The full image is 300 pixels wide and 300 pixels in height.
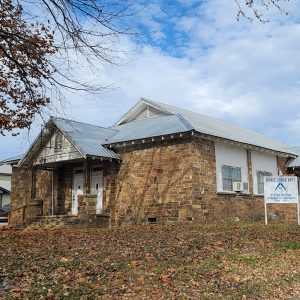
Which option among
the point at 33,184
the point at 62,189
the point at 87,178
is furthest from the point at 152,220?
the point at 33,184

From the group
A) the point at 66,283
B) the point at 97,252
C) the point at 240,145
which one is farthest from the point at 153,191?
the point at 66,283

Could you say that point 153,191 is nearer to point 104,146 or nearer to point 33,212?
point 104,146

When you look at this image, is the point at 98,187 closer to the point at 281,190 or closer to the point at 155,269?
the point at 281,190

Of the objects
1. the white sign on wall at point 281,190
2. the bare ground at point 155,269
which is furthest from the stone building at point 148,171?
the bare ground at point 155,269

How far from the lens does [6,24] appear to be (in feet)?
33.2

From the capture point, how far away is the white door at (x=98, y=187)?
21.1 m

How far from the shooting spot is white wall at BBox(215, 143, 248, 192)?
64.2ft

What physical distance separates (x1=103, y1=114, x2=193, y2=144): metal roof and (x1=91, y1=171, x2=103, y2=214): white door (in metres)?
1.78

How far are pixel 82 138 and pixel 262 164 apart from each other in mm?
9387

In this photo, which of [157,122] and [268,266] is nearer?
[268,266]

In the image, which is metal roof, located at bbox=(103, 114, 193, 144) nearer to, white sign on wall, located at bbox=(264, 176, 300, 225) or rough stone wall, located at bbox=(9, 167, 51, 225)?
white sign on wall, located at bbox=(264, 176, 300, 225)

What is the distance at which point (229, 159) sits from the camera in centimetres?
2030

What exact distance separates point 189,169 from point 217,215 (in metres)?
2.46

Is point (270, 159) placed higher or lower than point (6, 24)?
lower
